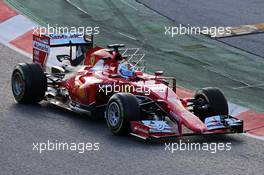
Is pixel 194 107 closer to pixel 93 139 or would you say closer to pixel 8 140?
pixel 93 139

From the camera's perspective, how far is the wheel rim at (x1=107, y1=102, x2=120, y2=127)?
44.4ft

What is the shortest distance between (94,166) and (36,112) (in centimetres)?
301

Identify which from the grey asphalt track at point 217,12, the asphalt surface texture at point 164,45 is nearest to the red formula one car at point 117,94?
the asphalt surface texture at point 164,45

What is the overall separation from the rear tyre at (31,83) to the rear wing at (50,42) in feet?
2.51

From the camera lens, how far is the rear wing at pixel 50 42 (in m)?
16.0

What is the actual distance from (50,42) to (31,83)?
1402 mm

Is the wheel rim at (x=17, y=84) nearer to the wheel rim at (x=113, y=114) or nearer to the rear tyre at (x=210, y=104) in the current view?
the wheel rim at (x=113, y=114)

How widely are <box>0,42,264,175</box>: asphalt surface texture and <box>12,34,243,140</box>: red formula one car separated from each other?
23 cm

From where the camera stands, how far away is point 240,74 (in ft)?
58.9

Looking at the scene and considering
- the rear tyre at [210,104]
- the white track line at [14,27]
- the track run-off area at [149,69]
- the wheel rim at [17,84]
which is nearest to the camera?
the track run-off area at [149,69]

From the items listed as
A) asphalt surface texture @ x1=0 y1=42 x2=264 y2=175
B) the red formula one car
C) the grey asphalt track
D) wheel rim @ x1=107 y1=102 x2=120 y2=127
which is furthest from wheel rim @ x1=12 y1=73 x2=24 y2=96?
the grey asphalt track

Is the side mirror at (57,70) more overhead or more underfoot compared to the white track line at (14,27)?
more underfoot

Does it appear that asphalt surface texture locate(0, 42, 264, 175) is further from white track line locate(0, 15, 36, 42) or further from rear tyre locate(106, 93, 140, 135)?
white track line locate(0, 15, 36, 42)

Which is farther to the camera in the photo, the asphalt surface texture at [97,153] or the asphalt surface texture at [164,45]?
the asphalt surface texture at [164,45]
